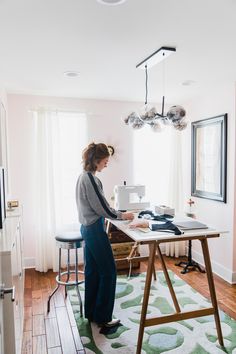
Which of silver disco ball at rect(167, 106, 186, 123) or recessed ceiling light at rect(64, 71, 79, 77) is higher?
recessed ceiling light at rect(64, 71, 79, 77)

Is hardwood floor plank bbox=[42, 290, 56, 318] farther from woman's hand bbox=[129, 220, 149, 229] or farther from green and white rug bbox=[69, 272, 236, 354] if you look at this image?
woman's hand bbox=[129, 220, 149, 229]

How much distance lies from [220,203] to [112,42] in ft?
7.80

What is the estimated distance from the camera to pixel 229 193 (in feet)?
11.3

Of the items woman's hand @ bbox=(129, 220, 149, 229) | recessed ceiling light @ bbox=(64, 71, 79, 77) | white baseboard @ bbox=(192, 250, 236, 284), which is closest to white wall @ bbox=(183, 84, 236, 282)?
white baseboard @ bbox=(192, 250, 236, 284)

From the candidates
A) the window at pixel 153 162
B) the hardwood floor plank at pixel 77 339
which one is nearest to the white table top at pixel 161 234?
the hardwood floor plank at pixel 77 339

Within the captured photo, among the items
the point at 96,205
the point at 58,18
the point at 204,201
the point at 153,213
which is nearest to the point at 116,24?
the point at 58,18

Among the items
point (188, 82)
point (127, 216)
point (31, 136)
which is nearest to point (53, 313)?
point (127, 216)

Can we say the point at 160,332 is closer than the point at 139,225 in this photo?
No

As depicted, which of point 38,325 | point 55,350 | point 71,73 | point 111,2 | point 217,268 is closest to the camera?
point 111,2

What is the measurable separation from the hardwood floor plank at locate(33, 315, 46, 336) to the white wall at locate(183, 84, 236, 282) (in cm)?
216

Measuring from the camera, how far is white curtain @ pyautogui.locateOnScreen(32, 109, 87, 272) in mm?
3832

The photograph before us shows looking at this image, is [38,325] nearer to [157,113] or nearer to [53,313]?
[53,313]

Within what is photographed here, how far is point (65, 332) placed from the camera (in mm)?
2537

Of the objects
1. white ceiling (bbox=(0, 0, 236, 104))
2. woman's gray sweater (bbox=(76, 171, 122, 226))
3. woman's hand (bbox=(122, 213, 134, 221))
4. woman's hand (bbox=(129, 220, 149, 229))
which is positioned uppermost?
white ceiling (bbox=(0, 0, 236, 104))
